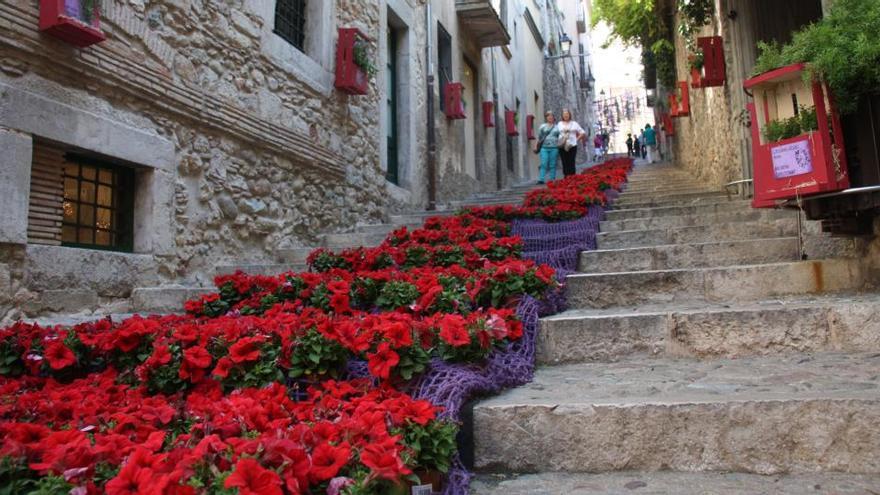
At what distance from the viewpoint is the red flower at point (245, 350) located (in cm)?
221

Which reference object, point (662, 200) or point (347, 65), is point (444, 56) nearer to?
point (347, 65)

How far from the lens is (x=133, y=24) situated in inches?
173

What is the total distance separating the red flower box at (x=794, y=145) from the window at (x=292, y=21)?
480 centimetres

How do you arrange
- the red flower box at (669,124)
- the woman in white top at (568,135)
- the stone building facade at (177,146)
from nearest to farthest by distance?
the stone building facade at (177,146) < the woman in white top at (568,135) < the red flower box at (669,124)

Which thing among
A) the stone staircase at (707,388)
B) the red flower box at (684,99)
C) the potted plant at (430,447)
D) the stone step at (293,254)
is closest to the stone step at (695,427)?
the stone staircase at (707,388)

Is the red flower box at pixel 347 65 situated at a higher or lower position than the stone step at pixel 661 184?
higher

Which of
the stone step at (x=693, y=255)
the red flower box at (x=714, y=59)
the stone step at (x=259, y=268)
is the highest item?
the red flower box at (x=714, y=59)

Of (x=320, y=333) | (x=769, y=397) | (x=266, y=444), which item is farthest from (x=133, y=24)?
(x=769, y=397)

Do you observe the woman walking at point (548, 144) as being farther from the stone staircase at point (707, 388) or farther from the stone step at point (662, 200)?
the stone staircase at point (707, 388)

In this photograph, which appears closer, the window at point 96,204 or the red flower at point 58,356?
the red flower at point 58,356

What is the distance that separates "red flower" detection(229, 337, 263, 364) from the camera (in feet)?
7.24

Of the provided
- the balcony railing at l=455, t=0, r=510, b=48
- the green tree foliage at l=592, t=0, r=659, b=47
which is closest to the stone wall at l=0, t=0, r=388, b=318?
the balcony railing at l=455, t=0, r=510, b=48

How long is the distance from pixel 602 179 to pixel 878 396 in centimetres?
703

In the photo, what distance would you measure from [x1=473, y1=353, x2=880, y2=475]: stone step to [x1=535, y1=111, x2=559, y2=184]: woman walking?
32.7 feet
